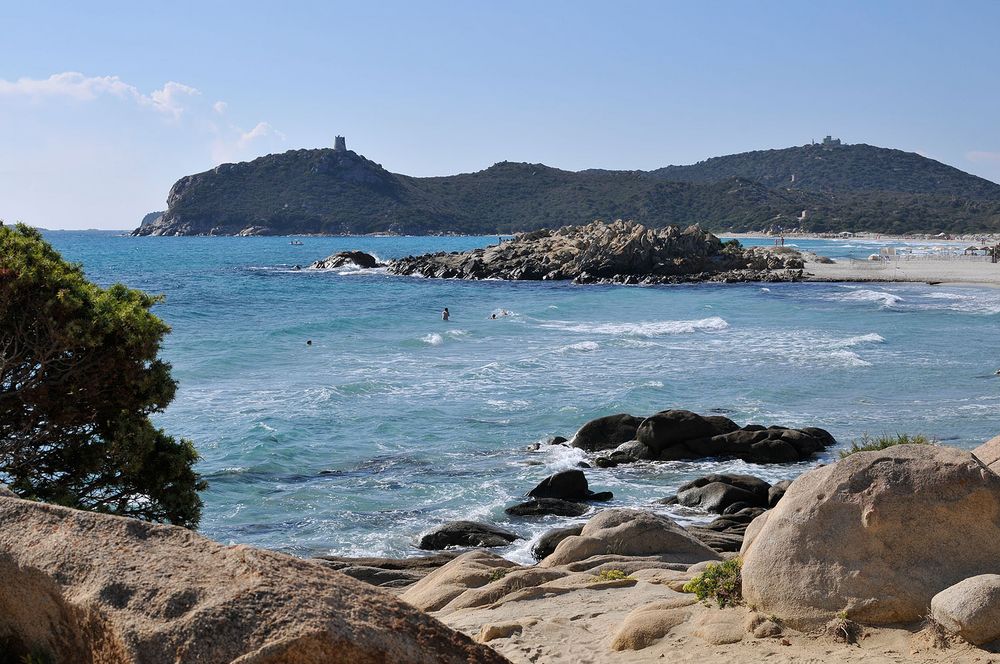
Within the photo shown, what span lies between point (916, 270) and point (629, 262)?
20.3 metres

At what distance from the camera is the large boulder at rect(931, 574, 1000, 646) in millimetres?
6352

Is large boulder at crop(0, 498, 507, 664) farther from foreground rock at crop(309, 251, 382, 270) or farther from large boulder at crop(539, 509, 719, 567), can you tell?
foreground rock at crop(309, 251, 382, 270)

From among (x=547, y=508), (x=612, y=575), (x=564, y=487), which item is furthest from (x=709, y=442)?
(x=612, y=575)

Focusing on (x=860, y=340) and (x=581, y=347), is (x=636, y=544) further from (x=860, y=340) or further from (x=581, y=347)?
(x=860, y=340)

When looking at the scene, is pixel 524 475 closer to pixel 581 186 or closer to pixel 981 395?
pixel 981 395

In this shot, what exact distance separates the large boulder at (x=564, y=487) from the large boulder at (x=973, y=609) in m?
9.83

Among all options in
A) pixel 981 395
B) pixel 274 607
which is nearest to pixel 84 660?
pixel 274 607

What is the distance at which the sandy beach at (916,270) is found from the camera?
200 ft

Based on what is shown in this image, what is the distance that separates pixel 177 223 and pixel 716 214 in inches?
4278

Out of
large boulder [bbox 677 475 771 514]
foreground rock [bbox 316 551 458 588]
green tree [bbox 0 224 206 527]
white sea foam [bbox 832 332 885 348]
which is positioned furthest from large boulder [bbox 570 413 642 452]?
white sea foam [bbox 832 332 885 348]

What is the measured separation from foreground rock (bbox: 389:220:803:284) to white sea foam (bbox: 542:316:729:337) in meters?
23.0

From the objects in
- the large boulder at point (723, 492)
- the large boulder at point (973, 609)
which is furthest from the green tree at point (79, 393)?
the large boulder at point (723, 492)

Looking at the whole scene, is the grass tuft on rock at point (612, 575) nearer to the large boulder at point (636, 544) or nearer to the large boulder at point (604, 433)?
the large boulder at point (636, 544)

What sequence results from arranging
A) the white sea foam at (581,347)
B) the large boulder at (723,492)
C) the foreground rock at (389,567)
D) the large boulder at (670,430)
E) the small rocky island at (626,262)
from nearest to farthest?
1. the foreground rock at (389,567)
2. the large boulder at (723,492)
3. the large boulder at (670,430)
4. the white sea foam at (581,347)
5. the small rocky island at (626,262)
